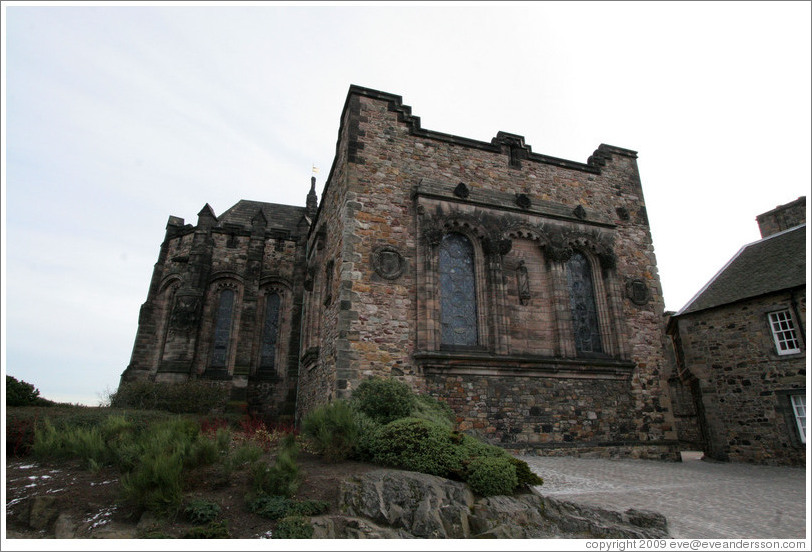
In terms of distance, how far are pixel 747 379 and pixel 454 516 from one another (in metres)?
12.8

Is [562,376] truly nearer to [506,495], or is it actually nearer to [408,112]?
[506,495]

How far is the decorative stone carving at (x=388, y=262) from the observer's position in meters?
11.5

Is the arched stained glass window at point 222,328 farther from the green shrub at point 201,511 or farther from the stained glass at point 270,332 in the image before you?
the green shrub at point 201,511

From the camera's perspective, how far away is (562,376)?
12.2 metres

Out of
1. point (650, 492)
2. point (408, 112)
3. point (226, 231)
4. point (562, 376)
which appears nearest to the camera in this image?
point (650, 492)

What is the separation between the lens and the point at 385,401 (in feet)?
29.6

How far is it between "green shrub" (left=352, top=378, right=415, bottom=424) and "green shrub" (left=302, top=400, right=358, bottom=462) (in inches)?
29.5

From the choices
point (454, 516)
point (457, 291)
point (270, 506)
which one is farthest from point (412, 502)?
point (457, 291)

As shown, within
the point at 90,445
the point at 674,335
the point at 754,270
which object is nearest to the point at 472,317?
the point at 90,445

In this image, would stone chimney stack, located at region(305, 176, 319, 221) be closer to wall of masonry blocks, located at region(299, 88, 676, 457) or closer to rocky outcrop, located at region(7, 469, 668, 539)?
wall of masonry blocks, located at region(299, 88, 676, 457)

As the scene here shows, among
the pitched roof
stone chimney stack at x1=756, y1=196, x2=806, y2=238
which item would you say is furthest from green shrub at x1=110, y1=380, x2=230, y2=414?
stone chimney stack at x1=756, y1=196, x2=806, y2=238

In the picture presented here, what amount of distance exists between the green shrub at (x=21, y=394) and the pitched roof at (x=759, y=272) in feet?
70.6

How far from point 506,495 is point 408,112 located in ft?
35.3

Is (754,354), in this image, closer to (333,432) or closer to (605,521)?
(605,521)
